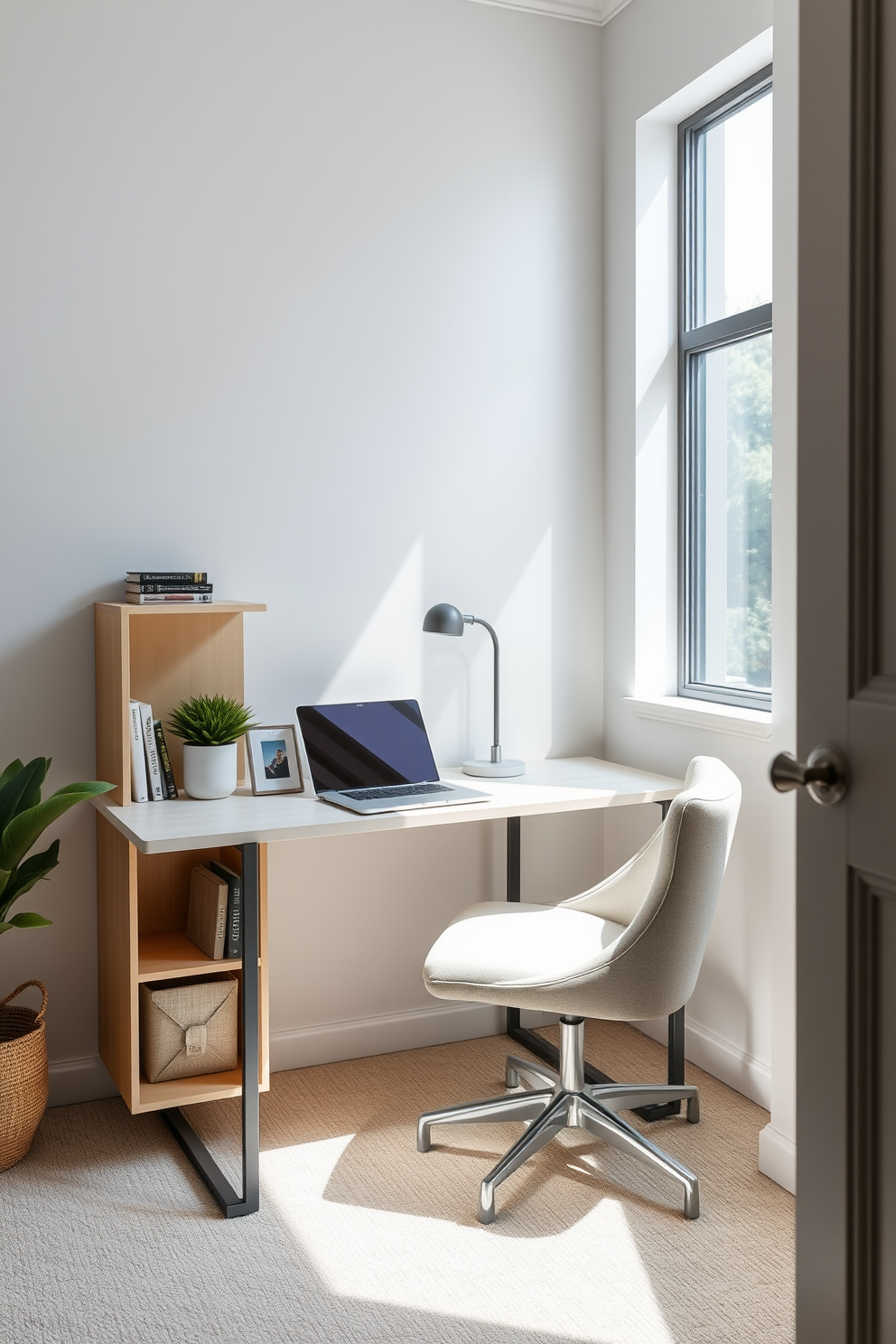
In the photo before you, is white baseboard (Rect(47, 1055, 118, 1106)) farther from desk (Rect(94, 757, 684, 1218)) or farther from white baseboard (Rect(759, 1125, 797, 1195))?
white baseboard (Rect(759, 1125, 797, 1195))

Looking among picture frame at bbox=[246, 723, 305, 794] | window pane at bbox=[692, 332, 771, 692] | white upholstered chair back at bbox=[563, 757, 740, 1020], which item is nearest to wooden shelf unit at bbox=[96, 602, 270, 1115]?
picture frame at bbox=[246, 723, 305, 794]

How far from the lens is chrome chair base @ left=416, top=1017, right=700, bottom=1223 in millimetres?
2186

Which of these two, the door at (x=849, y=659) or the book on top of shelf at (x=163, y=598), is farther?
the book on top of shelf at (x=163, y=598)

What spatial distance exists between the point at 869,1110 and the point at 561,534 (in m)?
2.20

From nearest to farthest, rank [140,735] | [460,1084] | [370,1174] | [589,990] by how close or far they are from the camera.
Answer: [589,990] < [370,1174] < [140,735] < [460,1084]

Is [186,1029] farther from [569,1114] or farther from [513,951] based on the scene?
[569,1114]

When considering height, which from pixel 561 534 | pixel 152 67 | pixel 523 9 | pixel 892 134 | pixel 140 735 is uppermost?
pixel 523 9

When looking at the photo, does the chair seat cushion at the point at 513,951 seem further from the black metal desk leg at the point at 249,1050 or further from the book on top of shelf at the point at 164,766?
the book on top of shelf at the point at 164,766

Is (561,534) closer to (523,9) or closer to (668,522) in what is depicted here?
(668,522)

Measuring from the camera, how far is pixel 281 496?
2.81m

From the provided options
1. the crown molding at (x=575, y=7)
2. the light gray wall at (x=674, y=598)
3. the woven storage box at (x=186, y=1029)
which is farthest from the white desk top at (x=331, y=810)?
the crown molding at (x=575, y=7)

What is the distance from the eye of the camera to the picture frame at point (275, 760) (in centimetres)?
263

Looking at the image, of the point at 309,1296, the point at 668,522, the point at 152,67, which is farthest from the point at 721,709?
the point at 152,67

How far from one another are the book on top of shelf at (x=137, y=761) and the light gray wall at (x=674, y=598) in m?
1.33
